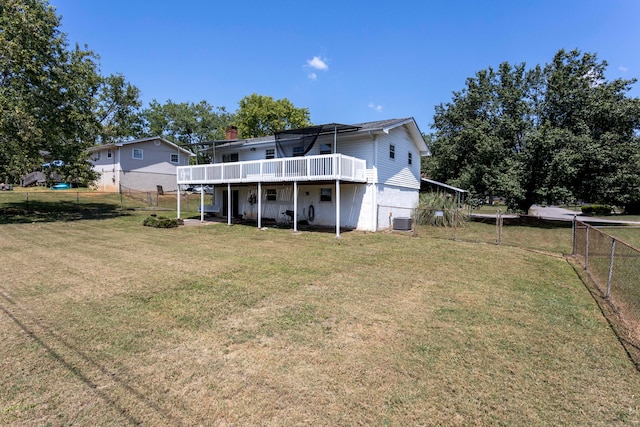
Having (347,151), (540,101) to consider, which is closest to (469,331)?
(347,151)

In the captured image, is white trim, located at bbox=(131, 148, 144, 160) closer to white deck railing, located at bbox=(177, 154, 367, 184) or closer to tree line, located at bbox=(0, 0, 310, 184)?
tree line, located at bbox=(0, 0, 310, 184)

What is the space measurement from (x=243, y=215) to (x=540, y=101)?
69.7ft

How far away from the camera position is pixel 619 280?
6.24m

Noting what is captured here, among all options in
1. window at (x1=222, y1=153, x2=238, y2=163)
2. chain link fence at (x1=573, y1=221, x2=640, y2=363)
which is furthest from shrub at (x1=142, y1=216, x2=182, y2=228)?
chain link fence at (x1=573, y1=221, x2=640, y2=363)

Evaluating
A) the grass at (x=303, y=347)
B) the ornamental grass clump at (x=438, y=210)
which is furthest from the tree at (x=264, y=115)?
the grass at (x=303, y=347)

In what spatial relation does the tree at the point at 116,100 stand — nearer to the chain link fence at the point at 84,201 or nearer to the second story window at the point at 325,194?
the chain link fence at the point at 84,201

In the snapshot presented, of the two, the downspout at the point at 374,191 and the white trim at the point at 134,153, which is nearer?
the downspout at the point at 374,191

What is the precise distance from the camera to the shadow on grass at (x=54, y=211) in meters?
18.2

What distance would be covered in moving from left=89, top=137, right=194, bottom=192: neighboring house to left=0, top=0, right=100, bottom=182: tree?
10027mm

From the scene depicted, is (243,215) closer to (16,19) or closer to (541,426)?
(16,19)

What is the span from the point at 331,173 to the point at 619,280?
10.3 m

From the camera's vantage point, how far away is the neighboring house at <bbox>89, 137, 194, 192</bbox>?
98.8ft

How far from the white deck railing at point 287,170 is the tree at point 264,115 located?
26.6 metres

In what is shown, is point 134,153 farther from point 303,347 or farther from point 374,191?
point 303,347
